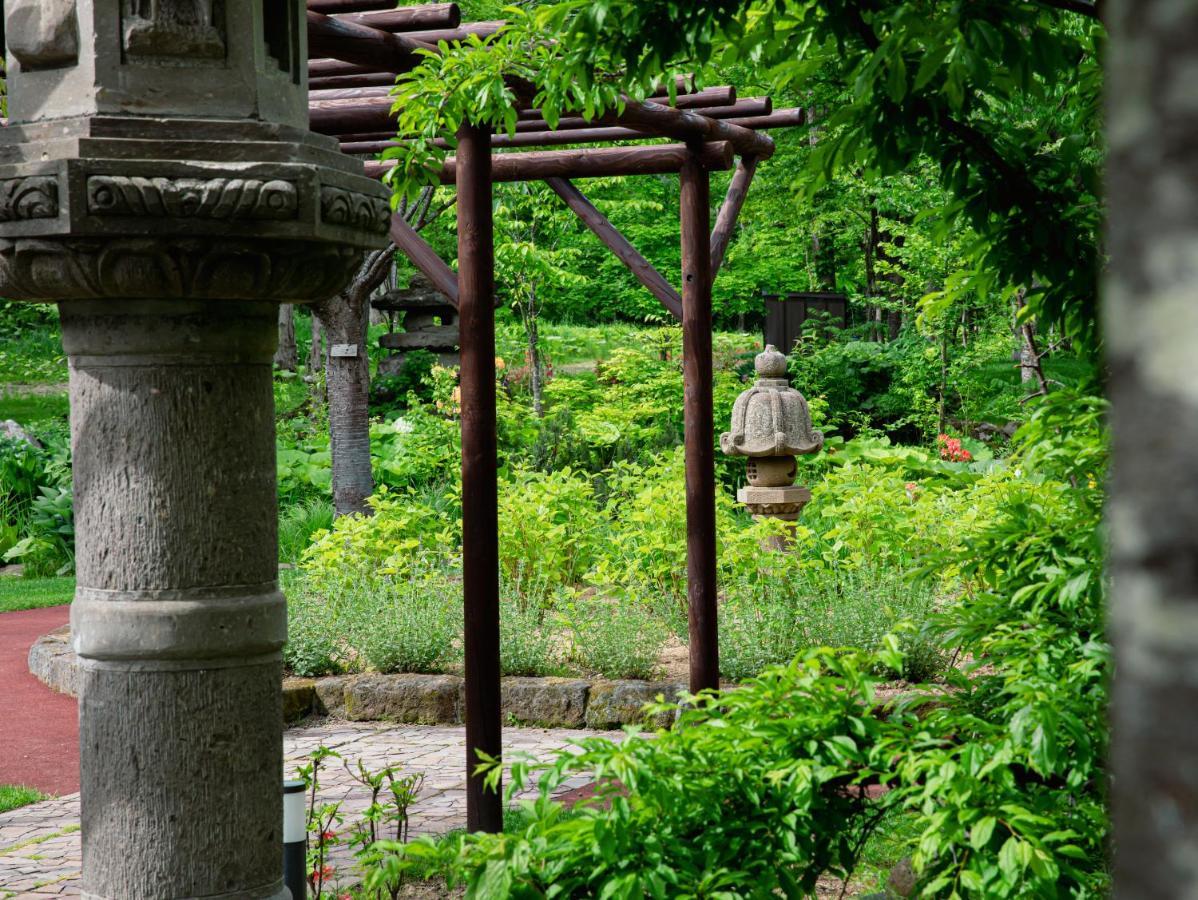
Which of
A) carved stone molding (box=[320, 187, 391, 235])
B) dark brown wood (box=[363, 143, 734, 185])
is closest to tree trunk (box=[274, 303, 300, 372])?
dark brown wood (box=[363, 143, 734, 185])

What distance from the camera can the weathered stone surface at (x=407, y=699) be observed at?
7.61m

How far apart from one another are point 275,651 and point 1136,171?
2.47 meters

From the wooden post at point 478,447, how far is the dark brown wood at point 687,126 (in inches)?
46.8

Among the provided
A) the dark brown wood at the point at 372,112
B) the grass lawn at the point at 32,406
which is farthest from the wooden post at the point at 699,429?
the grass lawn at the point at 32,406

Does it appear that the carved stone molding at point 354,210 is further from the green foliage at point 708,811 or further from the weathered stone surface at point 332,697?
the weathered stone surface at point 332,697

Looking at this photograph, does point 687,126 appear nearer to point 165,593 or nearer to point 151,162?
point 151,162

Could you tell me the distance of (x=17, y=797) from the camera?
20.2 ft

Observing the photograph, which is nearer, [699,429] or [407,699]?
[699,429]

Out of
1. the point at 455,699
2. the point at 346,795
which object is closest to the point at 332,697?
the point at 455,699

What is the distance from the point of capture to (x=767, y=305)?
2070cm

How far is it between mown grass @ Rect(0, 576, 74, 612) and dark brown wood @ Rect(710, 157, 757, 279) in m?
6.90

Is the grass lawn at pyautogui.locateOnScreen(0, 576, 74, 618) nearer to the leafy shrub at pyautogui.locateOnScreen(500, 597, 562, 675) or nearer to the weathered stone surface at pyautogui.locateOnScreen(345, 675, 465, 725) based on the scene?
the weathered stone surface at pyautogui.locateOnScreen(345, 675, 465, 725)

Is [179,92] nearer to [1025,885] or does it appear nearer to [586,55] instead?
[586,55]

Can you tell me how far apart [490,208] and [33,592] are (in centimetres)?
877
